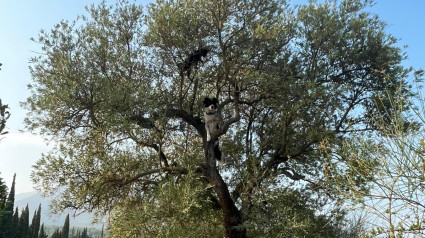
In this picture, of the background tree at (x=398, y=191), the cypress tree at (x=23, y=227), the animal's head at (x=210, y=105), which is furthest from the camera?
the cypress tree at (x=23, y=227)

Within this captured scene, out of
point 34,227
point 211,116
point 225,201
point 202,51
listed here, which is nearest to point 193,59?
point 202,51

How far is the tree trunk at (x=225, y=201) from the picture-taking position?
633 inches

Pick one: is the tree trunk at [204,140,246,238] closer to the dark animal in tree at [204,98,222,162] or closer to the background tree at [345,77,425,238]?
the dark animal in tree at [204,98,222,162]

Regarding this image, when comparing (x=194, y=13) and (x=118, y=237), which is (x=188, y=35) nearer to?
(x=194, y=13)

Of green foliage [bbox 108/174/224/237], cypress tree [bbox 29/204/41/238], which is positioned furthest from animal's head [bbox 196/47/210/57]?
cypress tree [bbox 29/204/41/238]

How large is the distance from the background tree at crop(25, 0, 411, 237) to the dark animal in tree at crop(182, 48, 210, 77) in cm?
10

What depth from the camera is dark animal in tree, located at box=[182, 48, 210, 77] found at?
1552 centimetres

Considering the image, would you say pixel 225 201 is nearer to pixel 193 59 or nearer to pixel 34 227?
pixel 193 59

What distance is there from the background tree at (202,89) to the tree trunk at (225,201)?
0.17ft

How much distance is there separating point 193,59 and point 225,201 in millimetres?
6118

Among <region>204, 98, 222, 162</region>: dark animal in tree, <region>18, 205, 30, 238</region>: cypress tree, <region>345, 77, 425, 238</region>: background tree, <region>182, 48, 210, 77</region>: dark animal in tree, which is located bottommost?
<region>345, 77, 425, 238</region>: background tree

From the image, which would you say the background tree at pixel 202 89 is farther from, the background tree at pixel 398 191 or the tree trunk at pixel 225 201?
the background tree at pixel 398 191

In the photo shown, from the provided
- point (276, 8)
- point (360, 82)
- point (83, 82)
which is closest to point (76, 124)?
point (83, 82)

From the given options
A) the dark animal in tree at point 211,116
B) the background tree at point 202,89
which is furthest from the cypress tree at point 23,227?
the dark animal in tree at point 211,116
